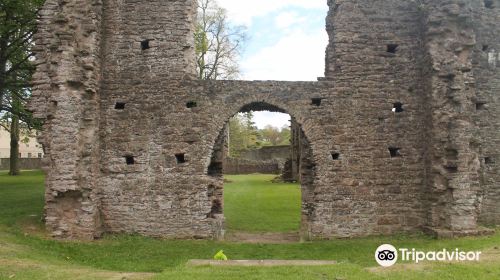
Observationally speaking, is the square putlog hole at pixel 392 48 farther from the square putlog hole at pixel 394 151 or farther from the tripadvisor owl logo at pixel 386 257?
the tripadvisor owl logo at pixel 386 257

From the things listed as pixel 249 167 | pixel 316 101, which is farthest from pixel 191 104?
pixel 249 167

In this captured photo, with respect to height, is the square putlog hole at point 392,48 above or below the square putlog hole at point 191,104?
above

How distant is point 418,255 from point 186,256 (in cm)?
513

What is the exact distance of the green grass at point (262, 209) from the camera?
47.3 feet

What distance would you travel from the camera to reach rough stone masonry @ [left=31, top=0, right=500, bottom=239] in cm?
1177

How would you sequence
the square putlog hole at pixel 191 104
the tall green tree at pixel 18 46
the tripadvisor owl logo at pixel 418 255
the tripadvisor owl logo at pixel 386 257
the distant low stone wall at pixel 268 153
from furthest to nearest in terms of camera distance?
the distant low stone wall at pixel 268 153
the tall green tree at pixel 18 46
the square putlog hole at pixel 191 104
the tripadvisor owl logo at pixel 418 255
the tripadvisor owl logo at pixel 386 257

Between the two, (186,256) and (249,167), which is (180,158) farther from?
(249,167)

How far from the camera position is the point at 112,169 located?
12148mm

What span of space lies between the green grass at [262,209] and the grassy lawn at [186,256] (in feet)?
0.50

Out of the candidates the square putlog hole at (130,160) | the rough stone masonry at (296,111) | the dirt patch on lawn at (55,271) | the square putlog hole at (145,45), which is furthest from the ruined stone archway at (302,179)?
the dirt patch on lawn at (55,271)

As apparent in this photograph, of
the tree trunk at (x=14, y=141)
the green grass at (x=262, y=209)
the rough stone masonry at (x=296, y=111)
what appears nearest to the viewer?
the rough stone masonry at (x=296, y=111)

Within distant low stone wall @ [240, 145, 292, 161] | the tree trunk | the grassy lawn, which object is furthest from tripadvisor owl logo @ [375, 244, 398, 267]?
distant low stone wall @ [240, 145, 292, 161]

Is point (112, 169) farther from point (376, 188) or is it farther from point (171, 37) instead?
point (376, 188)

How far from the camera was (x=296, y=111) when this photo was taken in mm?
12203
